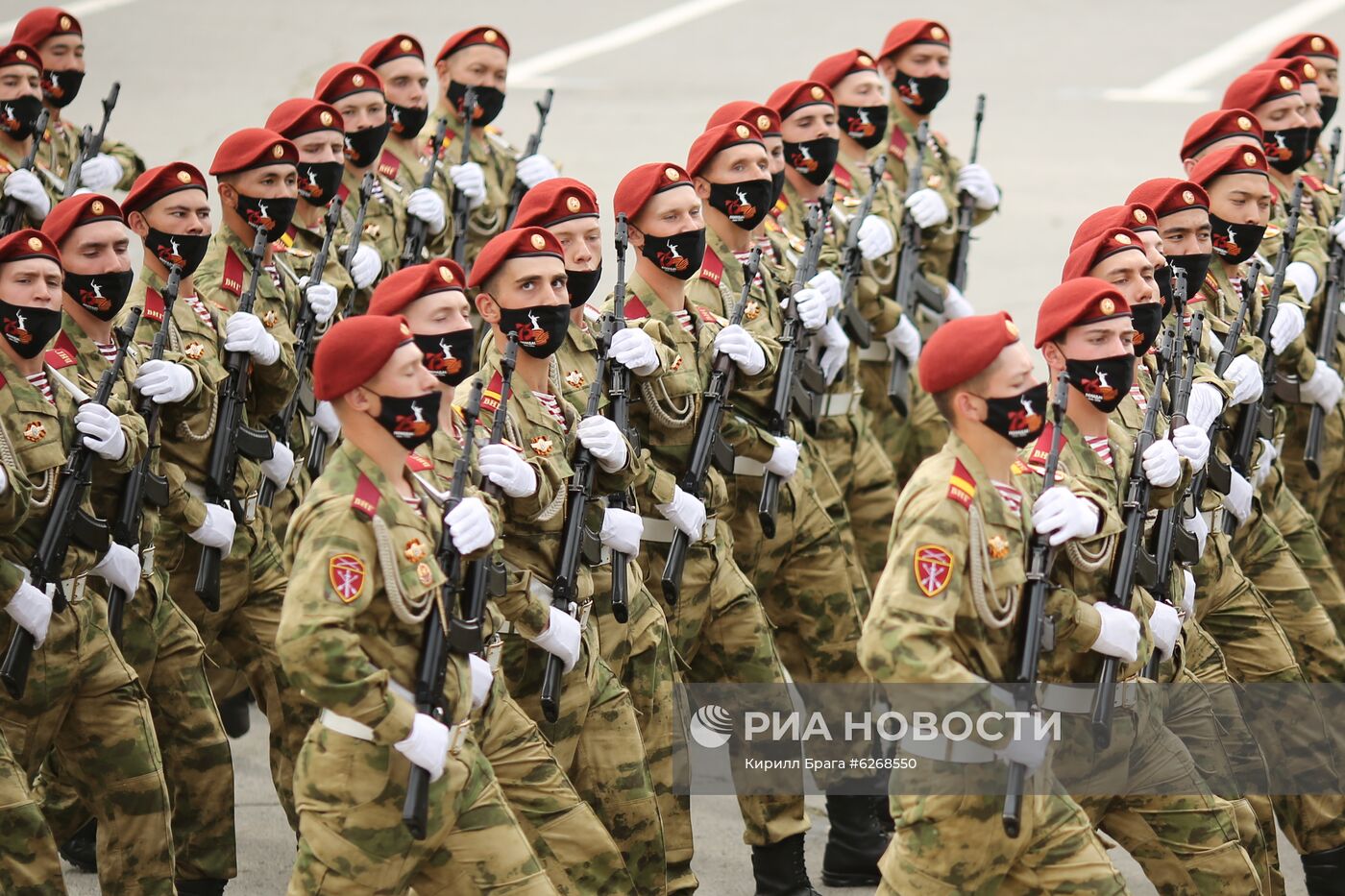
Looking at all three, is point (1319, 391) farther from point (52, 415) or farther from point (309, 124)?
point (52, 415)

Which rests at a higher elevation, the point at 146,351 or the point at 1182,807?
the point at 146,351

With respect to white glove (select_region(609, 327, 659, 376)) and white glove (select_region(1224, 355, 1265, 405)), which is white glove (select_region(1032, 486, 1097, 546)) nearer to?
white glove (select_region(609, 327, 659, 376))

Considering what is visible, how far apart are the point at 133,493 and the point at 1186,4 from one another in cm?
1459

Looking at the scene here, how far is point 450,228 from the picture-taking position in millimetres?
10367

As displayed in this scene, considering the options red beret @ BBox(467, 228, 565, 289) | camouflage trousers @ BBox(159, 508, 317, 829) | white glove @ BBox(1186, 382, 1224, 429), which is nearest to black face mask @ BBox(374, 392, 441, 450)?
red beret @ BBox(467, 228, 565, 289)

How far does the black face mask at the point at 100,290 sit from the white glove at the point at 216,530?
2.29 feet

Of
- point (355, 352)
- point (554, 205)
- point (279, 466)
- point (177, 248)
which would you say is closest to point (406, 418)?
point (355, 352)

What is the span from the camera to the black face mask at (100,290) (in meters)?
7.34

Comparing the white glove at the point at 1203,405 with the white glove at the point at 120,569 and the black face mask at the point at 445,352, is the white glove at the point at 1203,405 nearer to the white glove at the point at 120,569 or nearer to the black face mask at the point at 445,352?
the black face mask at the point at 445,352

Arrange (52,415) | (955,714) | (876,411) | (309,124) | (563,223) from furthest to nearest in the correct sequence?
(876,411), (309,124), (563,223), (52,415), (955,714)

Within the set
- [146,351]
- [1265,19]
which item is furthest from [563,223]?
[1265,19]

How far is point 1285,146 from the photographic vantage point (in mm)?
9938

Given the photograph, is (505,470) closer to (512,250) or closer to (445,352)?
(445,352)

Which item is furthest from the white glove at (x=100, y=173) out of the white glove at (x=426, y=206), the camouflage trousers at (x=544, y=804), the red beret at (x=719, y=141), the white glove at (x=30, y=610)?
the camouflage trousers at (x=544, y=804)
